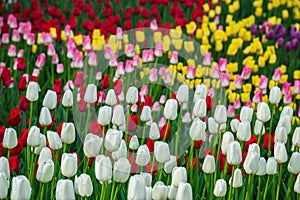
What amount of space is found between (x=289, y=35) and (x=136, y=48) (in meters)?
1.90

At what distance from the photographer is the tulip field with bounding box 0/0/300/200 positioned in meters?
2.60

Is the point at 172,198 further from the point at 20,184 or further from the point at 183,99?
the point at 183,99

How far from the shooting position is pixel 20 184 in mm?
2119

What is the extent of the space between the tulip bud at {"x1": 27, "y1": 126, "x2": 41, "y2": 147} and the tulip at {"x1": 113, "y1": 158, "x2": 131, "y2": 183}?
394mm

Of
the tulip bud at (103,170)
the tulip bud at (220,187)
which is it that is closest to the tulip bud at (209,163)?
the tulip bud at (220,187)

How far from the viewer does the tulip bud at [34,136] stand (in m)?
2.68

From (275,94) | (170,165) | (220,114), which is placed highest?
(275,94)

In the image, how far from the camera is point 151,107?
11.6 feet

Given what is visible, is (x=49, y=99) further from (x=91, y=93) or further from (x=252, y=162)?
(x=252, y=162)

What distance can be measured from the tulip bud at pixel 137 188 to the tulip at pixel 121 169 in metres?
0.29

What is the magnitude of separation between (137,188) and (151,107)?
1434 mm

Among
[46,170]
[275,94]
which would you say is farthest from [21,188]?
[275,94]

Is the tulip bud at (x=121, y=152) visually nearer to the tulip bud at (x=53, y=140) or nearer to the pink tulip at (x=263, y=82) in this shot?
the tulip bud at (x=53, y=140)

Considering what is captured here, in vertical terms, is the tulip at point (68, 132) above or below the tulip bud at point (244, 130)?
below
